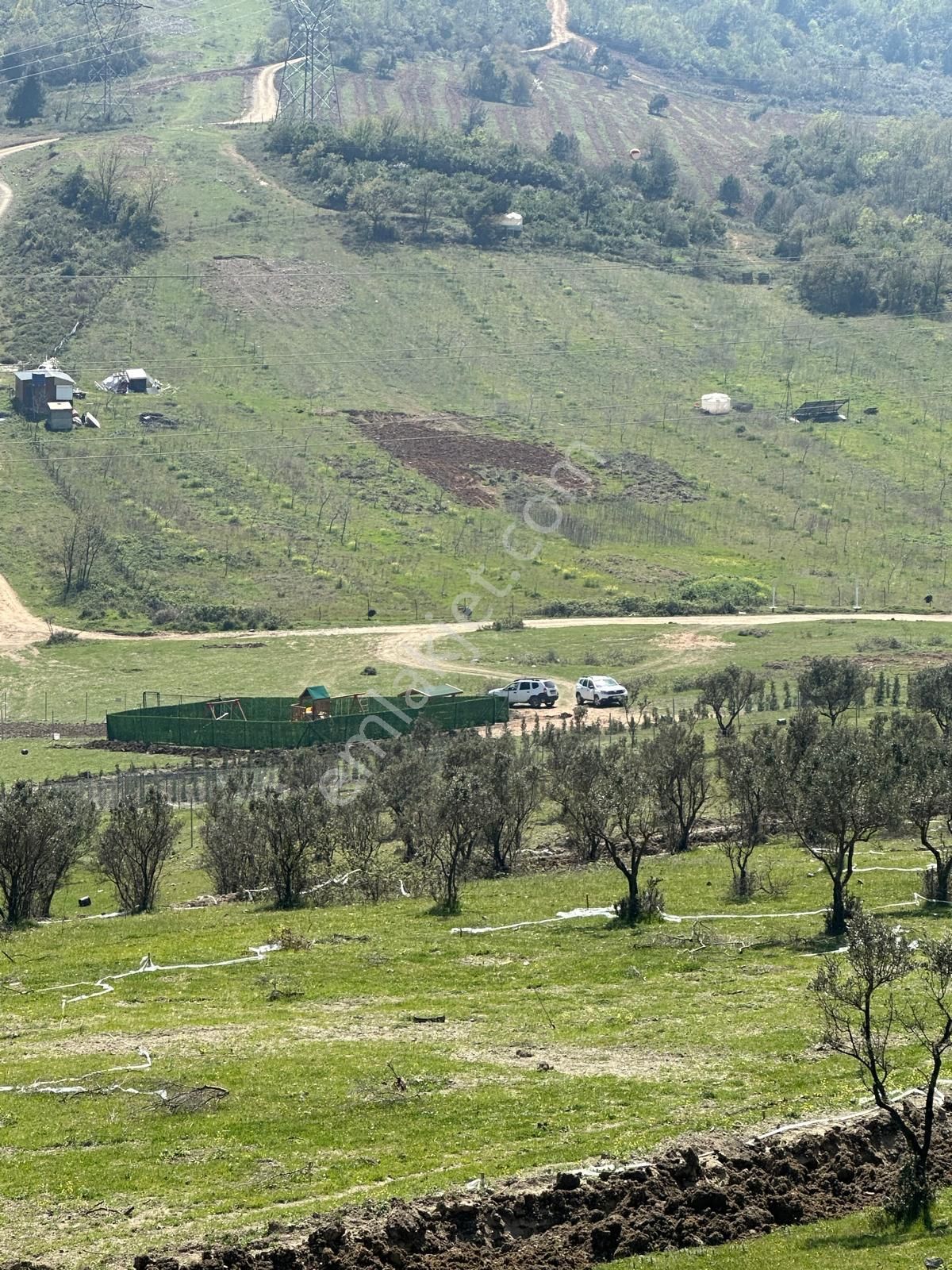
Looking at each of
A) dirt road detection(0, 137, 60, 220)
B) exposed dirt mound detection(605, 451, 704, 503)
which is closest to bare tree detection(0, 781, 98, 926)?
exposed dirt mound detection(605, 451, 704, 503)

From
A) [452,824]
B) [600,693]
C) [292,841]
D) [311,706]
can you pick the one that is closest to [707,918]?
[452,824]

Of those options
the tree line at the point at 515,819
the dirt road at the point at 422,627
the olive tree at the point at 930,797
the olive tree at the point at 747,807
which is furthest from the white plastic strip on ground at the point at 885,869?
the dirt road at the point at 422,627

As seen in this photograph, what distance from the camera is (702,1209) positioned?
23.1 meters

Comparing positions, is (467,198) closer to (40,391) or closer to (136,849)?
(40,391)

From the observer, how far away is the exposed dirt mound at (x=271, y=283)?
156 meters

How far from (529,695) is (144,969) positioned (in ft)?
143

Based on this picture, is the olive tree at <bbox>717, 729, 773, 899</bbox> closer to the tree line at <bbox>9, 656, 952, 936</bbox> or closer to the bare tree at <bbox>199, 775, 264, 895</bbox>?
the tree line at <bbox>9, 656, 952, 936</bbox>

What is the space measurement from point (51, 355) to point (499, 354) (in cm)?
3595

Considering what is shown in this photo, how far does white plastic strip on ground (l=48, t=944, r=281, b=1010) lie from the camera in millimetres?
35094

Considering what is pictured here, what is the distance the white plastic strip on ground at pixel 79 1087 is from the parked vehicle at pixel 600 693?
5093 cm

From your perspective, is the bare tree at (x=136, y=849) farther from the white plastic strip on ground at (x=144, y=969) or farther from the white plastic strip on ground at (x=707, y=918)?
the white plastic strip on ground at (x=707, y=918)

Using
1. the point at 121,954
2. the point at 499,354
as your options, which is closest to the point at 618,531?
the point at 499,354

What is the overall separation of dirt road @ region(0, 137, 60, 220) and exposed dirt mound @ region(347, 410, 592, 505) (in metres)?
56.9

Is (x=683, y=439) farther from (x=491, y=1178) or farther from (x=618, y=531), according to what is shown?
(x=491, y=1178)
